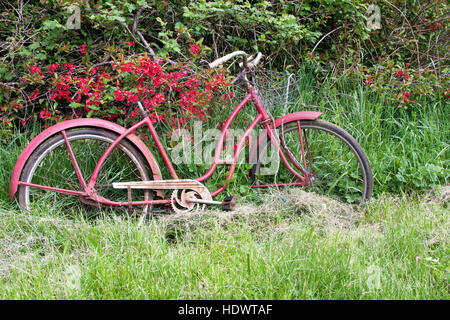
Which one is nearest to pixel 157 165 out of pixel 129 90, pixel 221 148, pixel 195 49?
pixel 221 148

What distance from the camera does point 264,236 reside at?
2.94m

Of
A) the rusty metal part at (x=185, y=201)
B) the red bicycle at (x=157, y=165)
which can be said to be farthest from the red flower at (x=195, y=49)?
the rusty metal part at (x=185, y=201)

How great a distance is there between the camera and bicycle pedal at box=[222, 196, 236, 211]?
319 centimetres

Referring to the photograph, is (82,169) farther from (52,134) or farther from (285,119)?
(285,119)

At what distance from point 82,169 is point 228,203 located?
46.7 inches

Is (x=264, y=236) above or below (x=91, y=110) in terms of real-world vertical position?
below

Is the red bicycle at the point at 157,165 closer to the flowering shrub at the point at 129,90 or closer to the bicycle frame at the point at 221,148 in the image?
the bicycle frame at the point at 221,148

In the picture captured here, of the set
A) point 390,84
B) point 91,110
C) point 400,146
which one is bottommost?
point 400,146

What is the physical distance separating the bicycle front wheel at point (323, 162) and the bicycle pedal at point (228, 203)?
0.38m

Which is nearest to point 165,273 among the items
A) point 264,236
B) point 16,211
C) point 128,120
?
point 264,236

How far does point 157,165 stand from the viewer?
10.5 ft

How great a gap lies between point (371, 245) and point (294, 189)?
0.83 meters

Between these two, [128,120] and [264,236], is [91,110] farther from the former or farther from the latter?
[264,236]

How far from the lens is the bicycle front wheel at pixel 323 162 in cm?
333
